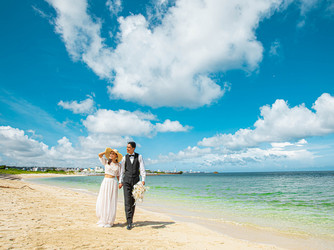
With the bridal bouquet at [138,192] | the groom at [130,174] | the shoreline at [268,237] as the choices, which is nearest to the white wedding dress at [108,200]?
the groom at [130,174]

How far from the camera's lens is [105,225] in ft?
22.0

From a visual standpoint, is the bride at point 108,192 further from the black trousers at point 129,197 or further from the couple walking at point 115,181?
the black trousers at point 129,197

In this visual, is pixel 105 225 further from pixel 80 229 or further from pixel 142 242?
pixel 142 242

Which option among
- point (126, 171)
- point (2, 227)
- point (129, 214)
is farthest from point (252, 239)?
point (2, 227)

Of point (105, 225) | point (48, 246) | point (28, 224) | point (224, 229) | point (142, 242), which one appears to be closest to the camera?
point (48, 246)

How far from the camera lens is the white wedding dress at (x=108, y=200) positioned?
6.75 metres

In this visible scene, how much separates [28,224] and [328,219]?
1317 centimetres

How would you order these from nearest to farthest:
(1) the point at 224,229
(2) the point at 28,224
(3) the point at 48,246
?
(3) the point at 48,246 < (2) the point at 28,224 < (1) the point at 224,229

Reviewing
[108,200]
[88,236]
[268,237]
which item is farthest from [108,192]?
[268,237]

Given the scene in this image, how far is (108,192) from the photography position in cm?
685

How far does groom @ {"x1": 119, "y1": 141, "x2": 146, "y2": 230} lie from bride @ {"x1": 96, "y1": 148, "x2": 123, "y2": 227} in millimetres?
255

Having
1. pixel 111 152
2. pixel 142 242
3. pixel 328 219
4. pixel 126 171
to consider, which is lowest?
pixel 328 219

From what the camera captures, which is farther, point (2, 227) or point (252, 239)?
point (252, 239)

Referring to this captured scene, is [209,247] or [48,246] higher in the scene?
[48,246]
